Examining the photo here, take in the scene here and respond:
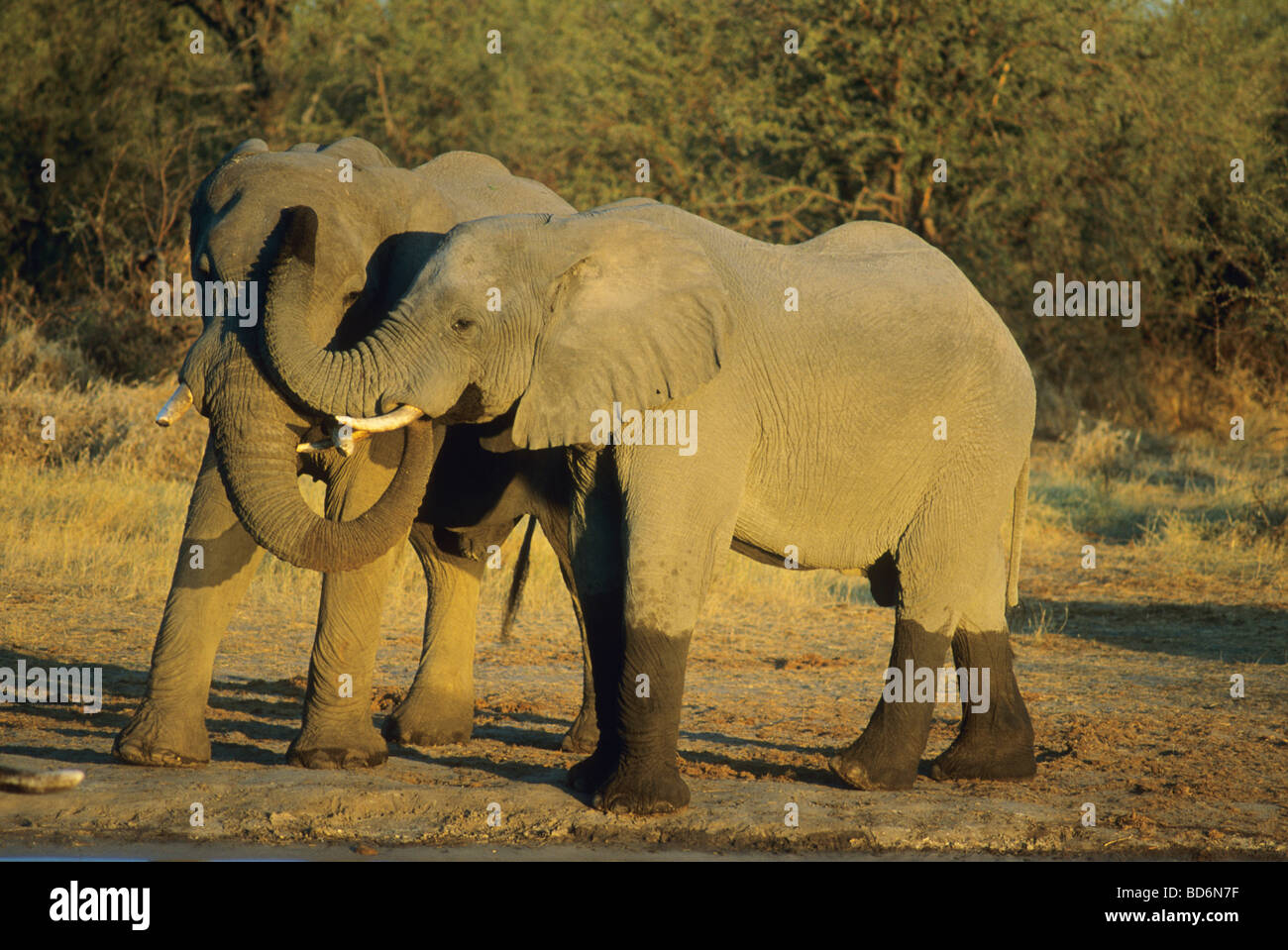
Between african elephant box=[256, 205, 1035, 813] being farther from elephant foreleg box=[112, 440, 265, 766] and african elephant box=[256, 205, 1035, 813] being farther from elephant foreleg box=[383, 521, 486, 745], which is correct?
elephant foreleg box=[383, 521, 486, 745]

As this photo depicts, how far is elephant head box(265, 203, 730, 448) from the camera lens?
569 centimetres

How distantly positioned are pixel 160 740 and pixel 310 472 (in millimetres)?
1201

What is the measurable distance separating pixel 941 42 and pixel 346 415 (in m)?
15.2

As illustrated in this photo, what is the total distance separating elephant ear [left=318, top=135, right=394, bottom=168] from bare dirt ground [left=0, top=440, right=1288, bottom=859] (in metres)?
2.47

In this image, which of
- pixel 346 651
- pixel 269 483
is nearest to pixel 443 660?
pixel 346 651

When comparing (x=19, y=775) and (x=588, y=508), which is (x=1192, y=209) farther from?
(x=19, y=775)

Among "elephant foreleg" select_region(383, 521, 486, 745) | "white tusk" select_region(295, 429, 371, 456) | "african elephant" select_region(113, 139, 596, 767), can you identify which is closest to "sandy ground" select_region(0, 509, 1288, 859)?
"elephant foreleg" select_region(383, 521, 486, 745)

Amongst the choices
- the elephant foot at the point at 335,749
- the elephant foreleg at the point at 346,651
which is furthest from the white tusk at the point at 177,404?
the elephant foot at the point at 335,749

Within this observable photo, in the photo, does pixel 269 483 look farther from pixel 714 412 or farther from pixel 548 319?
pixel 714 412

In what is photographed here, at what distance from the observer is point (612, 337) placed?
583 centimetres

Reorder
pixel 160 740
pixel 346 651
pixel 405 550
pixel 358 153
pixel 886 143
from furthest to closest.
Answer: pixel 886 143, pixel 405 550, pixel 358 153, pixel 346 651, pixel 160 740

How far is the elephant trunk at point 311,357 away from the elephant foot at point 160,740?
4.62 feet

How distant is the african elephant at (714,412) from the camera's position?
5730 millimetres

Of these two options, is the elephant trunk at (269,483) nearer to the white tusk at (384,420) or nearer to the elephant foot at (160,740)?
the white tusk at (384,420)
